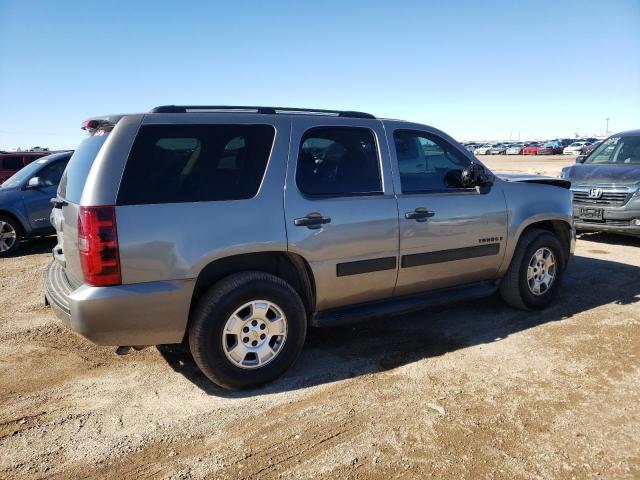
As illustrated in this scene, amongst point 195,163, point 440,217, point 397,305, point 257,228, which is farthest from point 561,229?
point 195,163

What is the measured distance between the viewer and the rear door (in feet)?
11.8

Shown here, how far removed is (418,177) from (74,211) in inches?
105

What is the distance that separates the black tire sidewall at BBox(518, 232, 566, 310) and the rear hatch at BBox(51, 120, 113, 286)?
385 centimetres

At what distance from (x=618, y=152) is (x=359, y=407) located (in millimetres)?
8125

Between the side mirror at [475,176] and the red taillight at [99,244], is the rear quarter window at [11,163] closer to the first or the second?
the red taillight at [99,244]

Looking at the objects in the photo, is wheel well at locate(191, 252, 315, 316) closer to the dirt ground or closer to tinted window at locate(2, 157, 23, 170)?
the dirt ground

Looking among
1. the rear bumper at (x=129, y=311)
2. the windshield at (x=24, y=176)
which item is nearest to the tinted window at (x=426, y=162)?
the rear bumper at (x=129, y=311)

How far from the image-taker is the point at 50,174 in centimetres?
873

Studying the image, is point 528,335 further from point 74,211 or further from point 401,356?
point 74,211

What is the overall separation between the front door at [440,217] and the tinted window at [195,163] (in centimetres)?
122

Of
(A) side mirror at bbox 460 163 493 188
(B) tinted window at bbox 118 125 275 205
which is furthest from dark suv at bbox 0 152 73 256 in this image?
(A) side mirror at bbox 460 163 493 188

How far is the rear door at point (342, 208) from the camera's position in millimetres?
3611

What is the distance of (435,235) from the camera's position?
13.8 ft

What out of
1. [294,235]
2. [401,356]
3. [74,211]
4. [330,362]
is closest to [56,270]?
[74,211]
